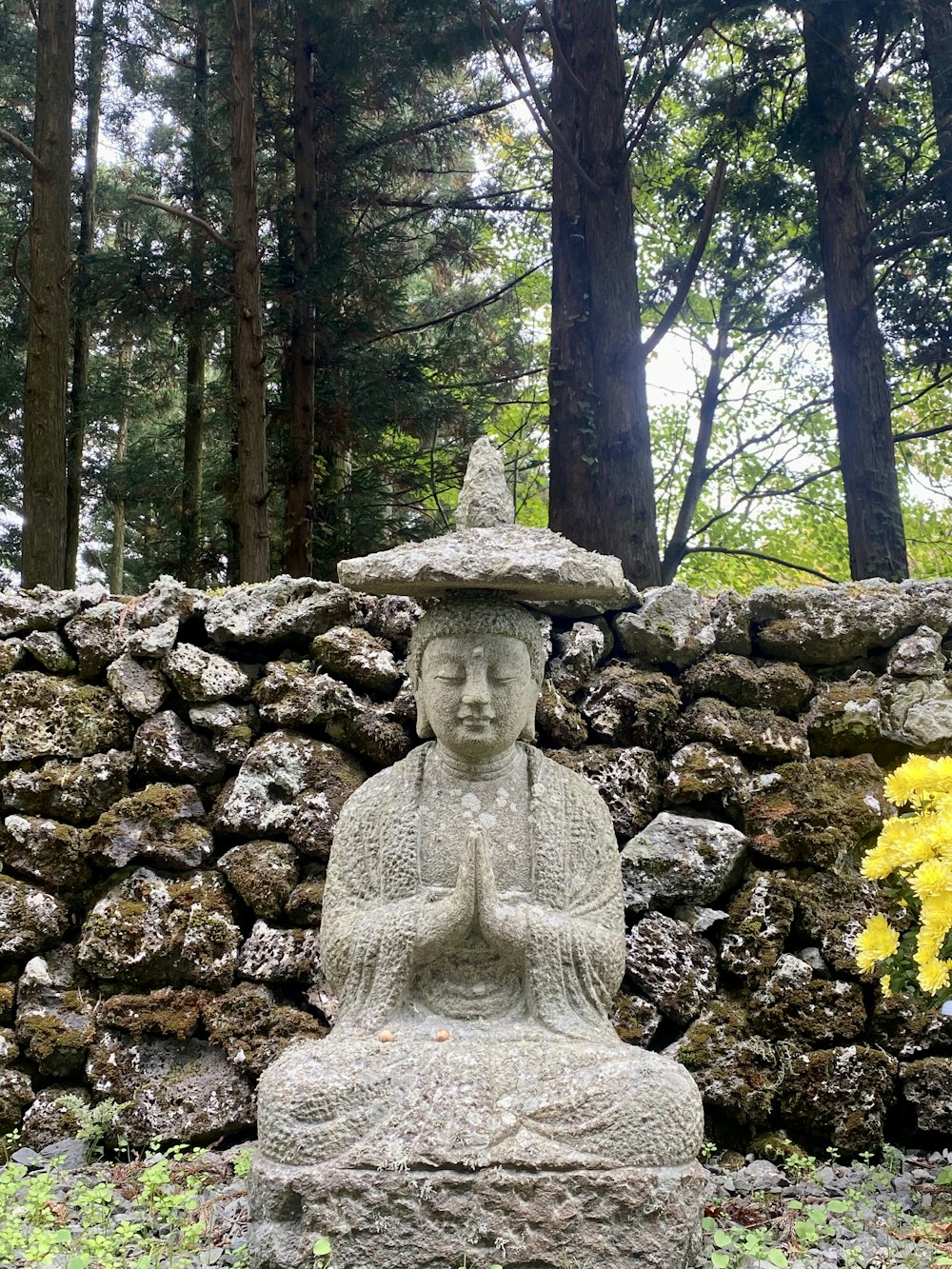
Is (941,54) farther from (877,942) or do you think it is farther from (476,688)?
(877,942)

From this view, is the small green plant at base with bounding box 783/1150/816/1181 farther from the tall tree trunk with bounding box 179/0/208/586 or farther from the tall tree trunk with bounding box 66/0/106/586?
the tall tree trunk with bounding box 66/0/106/586

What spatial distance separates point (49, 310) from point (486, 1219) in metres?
5.96

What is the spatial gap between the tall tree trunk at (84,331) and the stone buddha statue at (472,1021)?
6.22 metres

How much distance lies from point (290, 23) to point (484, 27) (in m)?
2.60

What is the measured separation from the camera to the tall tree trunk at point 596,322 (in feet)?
22.4

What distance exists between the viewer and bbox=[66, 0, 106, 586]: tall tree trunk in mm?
10023

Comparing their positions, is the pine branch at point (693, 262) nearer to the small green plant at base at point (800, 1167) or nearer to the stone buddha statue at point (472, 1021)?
the stone buddha statue at point (472, 1021)

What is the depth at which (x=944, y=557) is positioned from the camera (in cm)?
1229

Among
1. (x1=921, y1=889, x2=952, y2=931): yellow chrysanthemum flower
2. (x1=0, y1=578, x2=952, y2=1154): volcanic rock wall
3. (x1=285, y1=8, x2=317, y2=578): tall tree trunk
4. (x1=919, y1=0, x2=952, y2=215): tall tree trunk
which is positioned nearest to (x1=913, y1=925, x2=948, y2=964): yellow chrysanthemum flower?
(x1=921, y1=889, x2=952, y2=931): yellow chrysanthemum flower

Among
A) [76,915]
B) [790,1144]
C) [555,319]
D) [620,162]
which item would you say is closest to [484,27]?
[620,162]

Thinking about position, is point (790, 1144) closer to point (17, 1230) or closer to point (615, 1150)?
point (615, 1150)

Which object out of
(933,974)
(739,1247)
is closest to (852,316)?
(933,974)

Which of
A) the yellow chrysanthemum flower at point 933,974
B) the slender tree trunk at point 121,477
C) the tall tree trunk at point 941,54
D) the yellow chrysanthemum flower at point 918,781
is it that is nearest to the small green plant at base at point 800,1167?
the yellow chrysanthemum flower at point 933,974

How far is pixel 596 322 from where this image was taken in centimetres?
714
